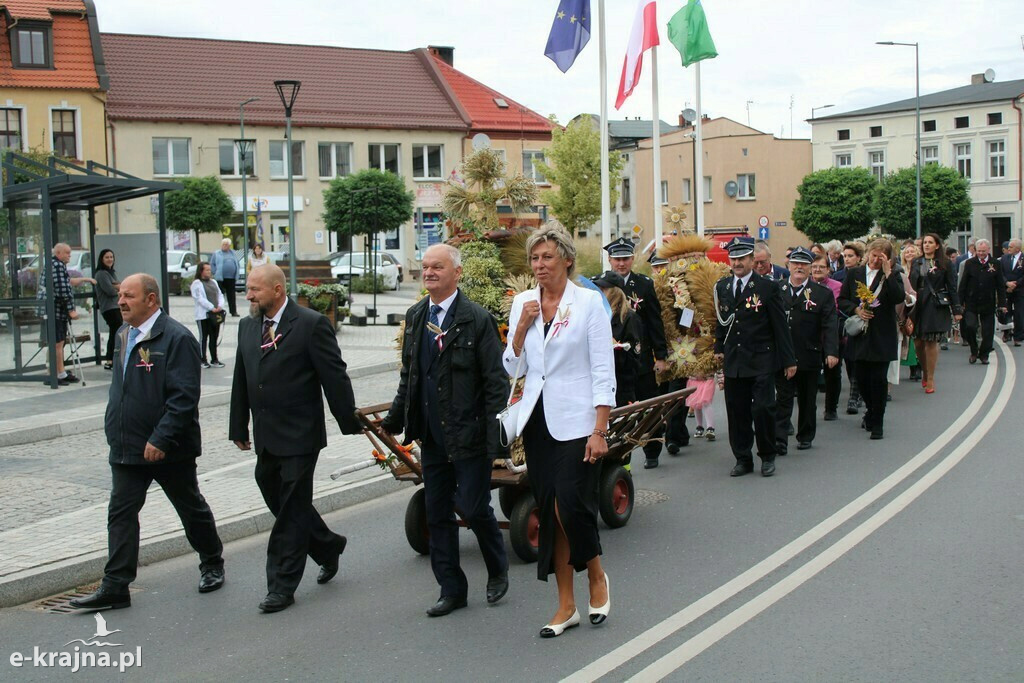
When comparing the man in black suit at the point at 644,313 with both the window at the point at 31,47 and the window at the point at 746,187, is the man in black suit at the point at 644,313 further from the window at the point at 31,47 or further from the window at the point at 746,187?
the window at the point at 746,187

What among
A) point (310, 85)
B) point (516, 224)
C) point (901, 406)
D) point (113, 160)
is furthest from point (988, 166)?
point (516, 224)

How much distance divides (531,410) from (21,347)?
12287 millimetres

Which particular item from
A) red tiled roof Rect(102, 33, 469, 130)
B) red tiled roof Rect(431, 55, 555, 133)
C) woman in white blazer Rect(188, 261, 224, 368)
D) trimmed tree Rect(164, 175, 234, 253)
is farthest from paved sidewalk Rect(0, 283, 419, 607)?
red tiled roof Rect(431, 55, 555, 133)

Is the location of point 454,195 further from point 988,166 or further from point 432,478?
point 988,166

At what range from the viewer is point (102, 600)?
628 cm

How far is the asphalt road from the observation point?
17.0 feet

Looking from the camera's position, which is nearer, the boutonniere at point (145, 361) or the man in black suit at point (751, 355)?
the boutonniere at point (145, 361)

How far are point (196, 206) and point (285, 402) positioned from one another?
44127mm

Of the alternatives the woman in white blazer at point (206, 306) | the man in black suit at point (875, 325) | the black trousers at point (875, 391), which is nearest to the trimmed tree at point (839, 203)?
the woman in white blazer at point (206, 306)

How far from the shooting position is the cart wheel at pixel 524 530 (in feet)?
23.0

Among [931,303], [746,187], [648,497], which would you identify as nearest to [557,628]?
[648,497]

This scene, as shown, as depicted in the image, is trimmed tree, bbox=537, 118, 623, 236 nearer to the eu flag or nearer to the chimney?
the chimney

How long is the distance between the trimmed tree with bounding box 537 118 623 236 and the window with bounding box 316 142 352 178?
395 inches

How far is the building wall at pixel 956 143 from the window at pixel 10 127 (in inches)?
1954
